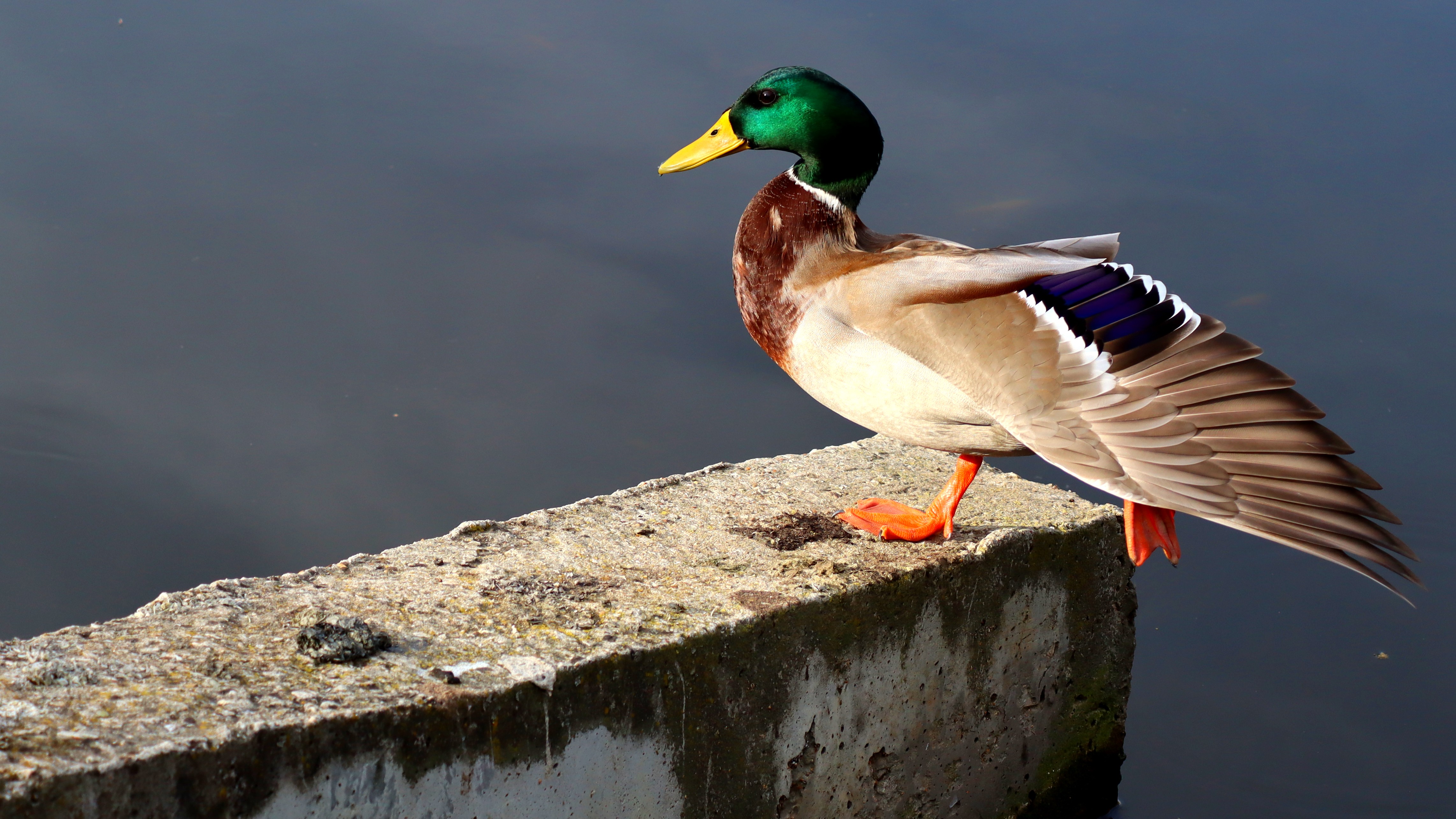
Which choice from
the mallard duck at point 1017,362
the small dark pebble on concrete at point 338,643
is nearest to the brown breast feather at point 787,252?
the mallard duck at point 1017,362

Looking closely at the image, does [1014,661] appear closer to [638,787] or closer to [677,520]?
[677,520]

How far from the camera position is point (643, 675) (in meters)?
2.47

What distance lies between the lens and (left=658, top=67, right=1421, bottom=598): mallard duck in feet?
→ 7.94

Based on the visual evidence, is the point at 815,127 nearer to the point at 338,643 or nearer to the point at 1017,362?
the point at 1017,362

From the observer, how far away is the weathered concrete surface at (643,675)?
2049 mm

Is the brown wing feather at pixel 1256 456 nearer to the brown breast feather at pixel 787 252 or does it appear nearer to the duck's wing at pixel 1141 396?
the duck's wing at pixel 1141 396

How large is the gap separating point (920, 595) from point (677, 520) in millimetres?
640

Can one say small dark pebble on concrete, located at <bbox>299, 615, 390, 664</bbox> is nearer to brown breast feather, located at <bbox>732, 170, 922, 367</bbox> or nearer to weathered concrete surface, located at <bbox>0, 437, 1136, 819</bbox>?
weathered concrete surface, located at <bbox>0, 437, 1136, 819</bbox>

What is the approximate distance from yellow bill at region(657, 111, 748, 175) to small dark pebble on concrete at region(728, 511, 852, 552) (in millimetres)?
947

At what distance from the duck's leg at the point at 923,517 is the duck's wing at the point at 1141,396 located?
469 mm

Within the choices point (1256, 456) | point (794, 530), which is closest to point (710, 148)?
point (794, 530)

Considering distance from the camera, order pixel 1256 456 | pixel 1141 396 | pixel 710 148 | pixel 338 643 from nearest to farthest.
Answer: pixel 338 643
pixel 1256 456
pixel 1141 396
pixel 710 148

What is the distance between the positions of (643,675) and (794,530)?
2.62 ft

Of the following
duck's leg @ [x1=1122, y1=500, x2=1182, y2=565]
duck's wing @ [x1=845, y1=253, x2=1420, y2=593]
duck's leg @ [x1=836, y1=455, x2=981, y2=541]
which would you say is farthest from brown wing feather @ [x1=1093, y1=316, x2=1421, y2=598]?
duck's leg @ [x1=836, y1=455, x2=981, y2=541]
